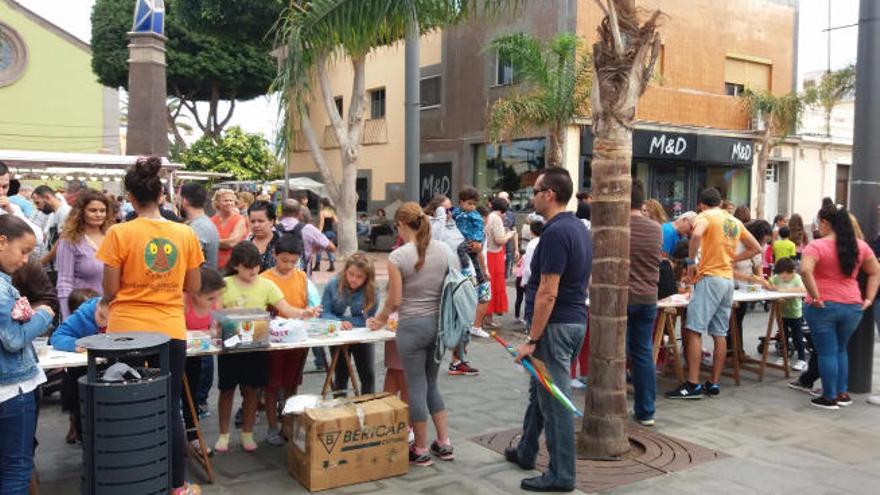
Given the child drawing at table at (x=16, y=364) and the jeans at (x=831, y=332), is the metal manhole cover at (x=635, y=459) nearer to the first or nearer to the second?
the jeans at (x=831, y=332)

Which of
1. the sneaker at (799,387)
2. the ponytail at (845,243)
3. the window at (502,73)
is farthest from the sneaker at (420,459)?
the window at (502,73)

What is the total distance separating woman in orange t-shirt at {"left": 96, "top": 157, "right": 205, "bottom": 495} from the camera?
3863mm

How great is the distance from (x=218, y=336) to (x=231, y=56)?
28515 mm

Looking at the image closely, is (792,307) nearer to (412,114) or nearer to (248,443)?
(412,114)

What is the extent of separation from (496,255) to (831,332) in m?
4.52

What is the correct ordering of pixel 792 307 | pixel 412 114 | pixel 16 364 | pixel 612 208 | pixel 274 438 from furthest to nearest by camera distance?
1. pixel 412 114
2. pixel 792 307
3. pixel 274 438
4. pixel 612 208
5. pixel 16 364

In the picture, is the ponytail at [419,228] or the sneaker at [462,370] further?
the sneaker at [462,370]

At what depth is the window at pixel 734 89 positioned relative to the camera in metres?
22.3

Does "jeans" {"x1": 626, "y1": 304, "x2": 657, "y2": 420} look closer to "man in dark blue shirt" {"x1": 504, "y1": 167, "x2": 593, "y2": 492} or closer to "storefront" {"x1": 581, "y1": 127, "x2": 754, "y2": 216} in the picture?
"man in dark blue shirt" {"x1": 504, "y1": 167, "x2": 593, "y2": 492}

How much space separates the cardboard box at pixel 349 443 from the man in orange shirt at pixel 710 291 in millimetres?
3218

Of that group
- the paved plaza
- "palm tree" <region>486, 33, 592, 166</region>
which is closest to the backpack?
the paved plaza

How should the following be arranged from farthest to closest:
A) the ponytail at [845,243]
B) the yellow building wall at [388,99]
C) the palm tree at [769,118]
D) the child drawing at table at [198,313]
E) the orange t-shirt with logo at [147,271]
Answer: the yellow building wall at [388,99] < the palm tree at [769,118] < the ponytail at [845,243] < the child drawing at table at [198,313] < the orange t-shirt with logo at [147,271]

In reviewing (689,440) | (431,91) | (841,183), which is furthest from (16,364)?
(841,183)

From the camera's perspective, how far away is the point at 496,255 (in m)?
10.0
